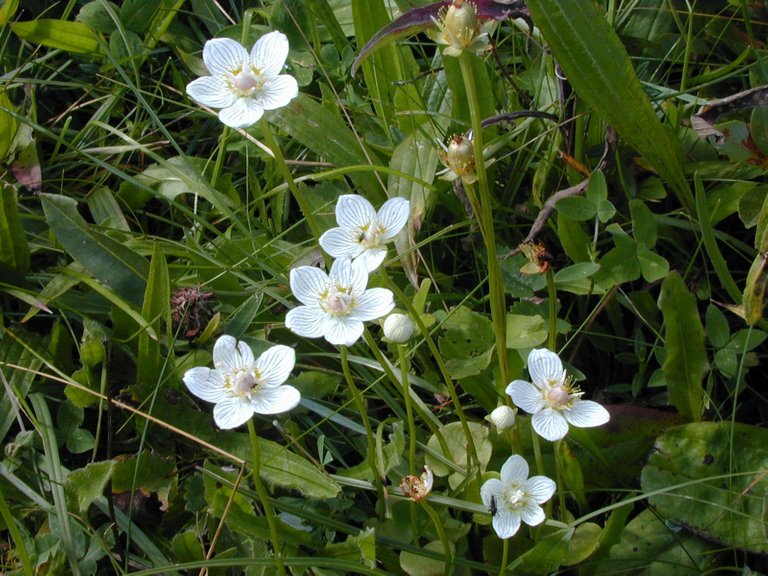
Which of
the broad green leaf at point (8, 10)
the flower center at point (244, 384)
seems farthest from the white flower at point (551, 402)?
the broad green leaf at point (8, 10)

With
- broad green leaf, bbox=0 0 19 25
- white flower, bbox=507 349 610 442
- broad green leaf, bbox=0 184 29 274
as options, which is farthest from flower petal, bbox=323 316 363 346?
broad green leaf, bbox=0 0 19 25

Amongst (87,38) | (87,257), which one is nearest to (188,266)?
(87,257)

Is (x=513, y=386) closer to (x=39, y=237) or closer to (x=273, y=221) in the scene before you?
(x=273, y=221)

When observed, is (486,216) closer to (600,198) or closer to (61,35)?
(600,198)

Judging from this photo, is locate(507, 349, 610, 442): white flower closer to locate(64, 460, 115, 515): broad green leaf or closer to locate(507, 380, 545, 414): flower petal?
locate(507, 380, 545, 414): flower petal

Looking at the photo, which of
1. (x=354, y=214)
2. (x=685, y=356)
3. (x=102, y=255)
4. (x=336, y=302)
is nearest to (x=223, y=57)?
(x=354, y=214)
